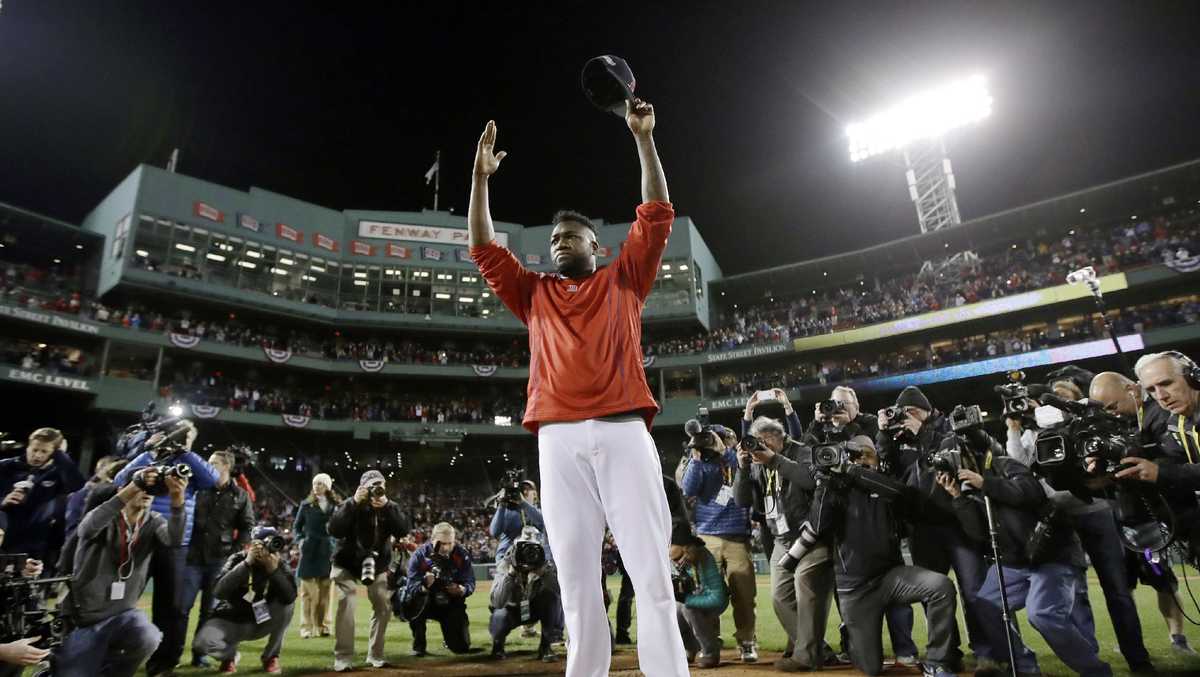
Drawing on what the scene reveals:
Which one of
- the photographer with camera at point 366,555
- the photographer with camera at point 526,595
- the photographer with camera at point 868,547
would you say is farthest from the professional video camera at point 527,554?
the photographer with camera at point 868,547

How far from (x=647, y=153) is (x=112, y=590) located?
4.74 m

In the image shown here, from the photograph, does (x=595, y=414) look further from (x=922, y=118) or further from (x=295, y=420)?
(x=922, y=118)

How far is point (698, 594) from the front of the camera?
579cm

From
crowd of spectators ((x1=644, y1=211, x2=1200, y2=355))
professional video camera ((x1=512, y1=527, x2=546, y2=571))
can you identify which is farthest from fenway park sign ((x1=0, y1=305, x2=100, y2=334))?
professional video camera ((x1=512, y1=527, x2=546, y2=571))

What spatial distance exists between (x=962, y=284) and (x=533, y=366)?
3445 centimetres

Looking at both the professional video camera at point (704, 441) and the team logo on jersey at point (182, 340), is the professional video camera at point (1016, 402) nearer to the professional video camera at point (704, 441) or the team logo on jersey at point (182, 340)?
the professional video camera at point (704, 441)

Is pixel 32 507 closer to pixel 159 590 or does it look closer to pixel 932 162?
pixel 159 590

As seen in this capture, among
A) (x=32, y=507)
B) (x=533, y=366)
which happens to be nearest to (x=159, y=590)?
(x=32, y=507)

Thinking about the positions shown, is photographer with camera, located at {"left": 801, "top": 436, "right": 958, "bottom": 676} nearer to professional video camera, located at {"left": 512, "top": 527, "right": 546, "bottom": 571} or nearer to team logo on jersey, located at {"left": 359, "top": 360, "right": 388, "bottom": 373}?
professional video camera, located at {"left": 512, "top": 527, "right": 546, "bottom": 571}

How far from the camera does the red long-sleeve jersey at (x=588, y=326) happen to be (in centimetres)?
257

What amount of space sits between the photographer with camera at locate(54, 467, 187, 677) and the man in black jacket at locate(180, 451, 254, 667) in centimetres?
239

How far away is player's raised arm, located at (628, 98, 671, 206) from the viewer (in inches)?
112

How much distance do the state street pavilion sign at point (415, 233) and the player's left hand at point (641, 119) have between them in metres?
35.2

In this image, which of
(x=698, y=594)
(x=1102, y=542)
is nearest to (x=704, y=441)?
(x=698, y=594)
